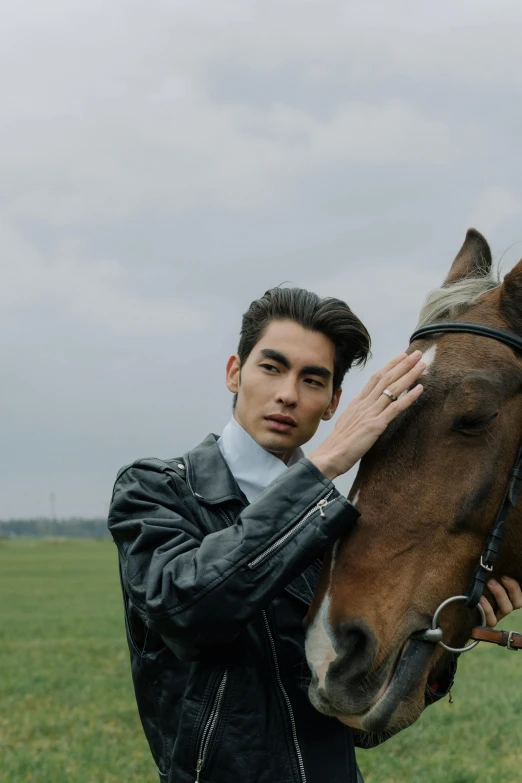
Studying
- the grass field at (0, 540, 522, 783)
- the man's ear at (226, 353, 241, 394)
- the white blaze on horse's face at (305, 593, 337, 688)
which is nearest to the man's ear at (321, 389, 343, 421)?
the man's ear at (226, 353, 241, 394)

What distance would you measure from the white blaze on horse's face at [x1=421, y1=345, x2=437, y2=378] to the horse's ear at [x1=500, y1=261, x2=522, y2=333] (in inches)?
11.9

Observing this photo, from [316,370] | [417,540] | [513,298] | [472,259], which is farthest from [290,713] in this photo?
[472,259]

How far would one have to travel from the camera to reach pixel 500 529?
280cm

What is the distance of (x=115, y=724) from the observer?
984 centimetres

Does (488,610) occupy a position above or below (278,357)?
below

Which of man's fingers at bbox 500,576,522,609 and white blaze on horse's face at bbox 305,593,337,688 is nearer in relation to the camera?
white blaze on horse's face at bbox 305,593,337,688

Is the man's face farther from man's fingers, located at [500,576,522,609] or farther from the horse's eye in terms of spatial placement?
man's fingers, located at [500,576,522,609]

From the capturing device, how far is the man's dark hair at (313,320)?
11.2 feet

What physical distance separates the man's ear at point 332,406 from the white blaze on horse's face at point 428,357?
68 centimetres

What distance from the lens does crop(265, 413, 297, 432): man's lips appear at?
3.22 meters

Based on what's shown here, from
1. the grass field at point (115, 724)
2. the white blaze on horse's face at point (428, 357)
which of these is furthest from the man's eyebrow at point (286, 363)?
the grass field at point (115, 724)

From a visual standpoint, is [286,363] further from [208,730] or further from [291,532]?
[208,730]

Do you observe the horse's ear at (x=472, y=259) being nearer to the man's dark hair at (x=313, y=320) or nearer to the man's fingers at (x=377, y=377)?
the man's dark hair at (x=313, y=320)

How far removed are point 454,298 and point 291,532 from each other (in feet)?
3.75
